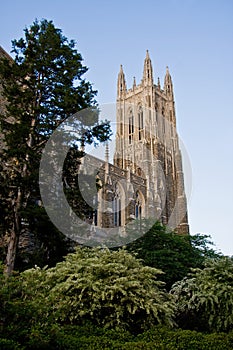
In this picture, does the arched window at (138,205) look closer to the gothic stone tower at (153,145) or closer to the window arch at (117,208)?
the gothic stone tower at (153,145)

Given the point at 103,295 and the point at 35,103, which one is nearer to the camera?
the point at 103,295

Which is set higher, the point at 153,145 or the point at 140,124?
the point at 140,124

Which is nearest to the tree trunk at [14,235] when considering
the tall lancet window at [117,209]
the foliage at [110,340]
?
the foliage at [110,340]

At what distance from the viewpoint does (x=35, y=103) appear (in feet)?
51.3

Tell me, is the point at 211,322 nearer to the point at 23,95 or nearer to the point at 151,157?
the point at 23,95

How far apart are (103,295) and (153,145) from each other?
3837 centimetres

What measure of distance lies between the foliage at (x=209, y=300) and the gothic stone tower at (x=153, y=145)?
980 inches

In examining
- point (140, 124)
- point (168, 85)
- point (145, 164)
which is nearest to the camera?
point (145, 164)

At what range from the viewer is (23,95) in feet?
49.0

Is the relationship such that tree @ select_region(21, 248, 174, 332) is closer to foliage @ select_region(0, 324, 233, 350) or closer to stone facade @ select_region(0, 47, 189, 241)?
foliage @ select_region(0, 324, 233, 350)

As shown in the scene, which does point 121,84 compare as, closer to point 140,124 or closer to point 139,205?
point 140,124

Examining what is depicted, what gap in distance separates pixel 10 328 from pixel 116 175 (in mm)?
28475

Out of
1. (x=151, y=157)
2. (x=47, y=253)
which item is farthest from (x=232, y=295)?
(x=151, y=157)

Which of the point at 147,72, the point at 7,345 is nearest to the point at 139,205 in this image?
the point at 147,72
